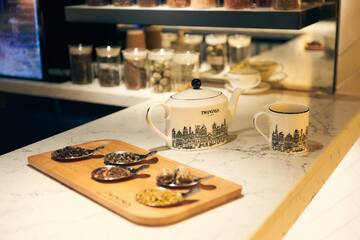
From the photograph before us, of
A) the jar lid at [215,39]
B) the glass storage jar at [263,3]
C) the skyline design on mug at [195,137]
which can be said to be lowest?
the skyline design on mug at [195,137]

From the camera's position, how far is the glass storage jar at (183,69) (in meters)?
2.23

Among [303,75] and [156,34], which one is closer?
[303,75]

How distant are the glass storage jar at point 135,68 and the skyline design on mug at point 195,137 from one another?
820mm

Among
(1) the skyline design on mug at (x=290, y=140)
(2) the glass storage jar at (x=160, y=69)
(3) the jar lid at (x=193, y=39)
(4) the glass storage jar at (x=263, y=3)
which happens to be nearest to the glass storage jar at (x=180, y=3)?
(2) the glass storage jar at (x=160, y=69)

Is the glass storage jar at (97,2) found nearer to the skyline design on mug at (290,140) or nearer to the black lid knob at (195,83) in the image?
the black lid knob at (195,83)

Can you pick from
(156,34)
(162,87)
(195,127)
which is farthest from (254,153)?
(156,34)

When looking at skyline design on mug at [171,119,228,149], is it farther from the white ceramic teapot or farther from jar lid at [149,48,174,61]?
jar lid at [149,48,174,61]

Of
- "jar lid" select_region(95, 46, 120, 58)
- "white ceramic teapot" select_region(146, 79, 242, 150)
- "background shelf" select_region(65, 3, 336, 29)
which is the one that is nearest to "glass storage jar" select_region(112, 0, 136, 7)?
"background shelf" select_region(65, 3, 336, 29)

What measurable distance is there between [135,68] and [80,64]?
0.97ft

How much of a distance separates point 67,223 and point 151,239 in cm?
19

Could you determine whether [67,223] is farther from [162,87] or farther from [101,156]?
[162,87]

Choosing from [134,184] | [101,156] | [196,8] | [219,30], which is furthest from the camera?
[219,30]

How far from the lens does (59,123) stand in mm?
2574

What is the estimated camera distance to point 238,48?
2.57 m
